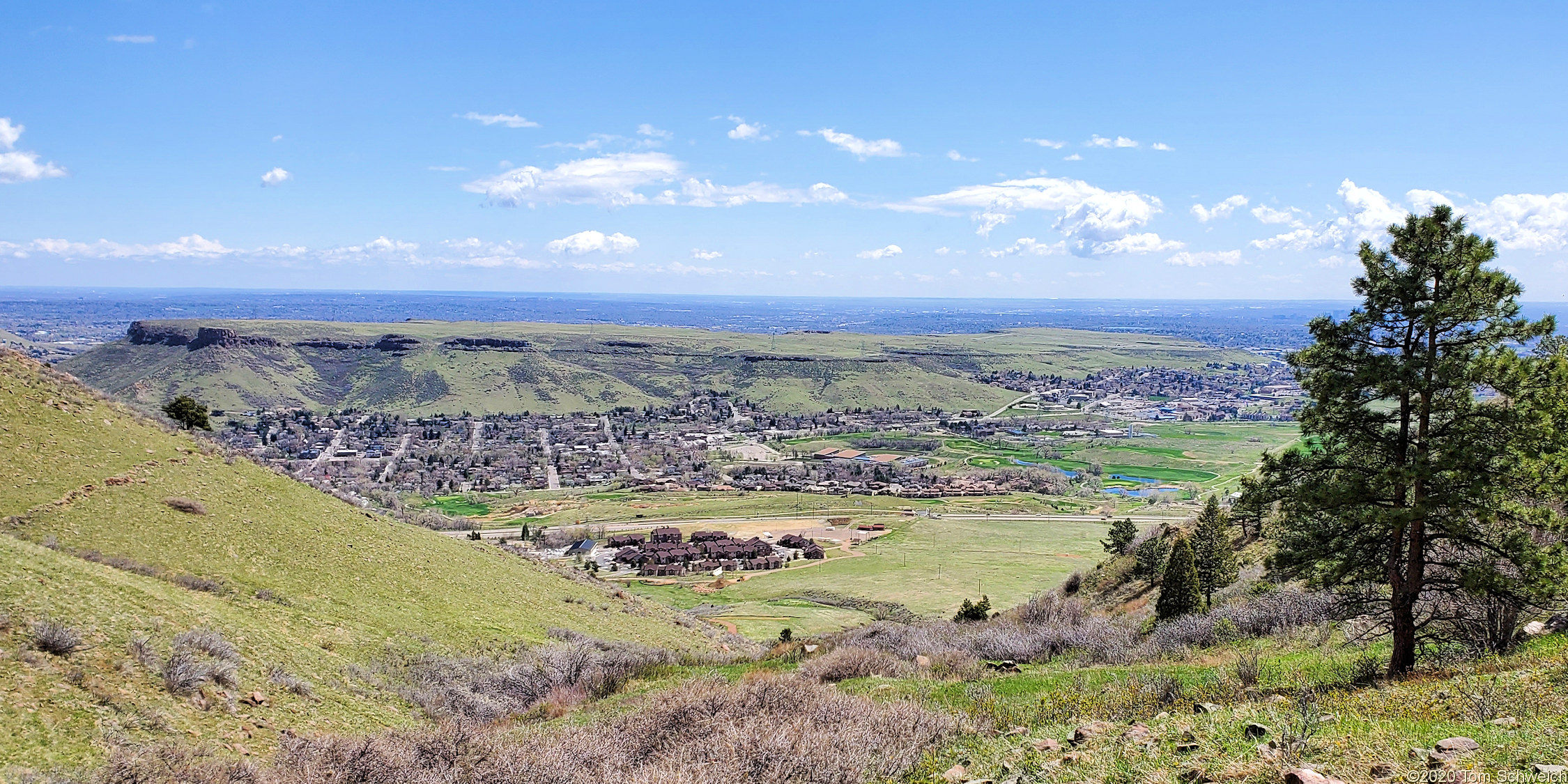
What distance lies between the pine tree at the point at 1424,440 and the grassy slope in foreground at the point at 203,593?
1449 centimetres

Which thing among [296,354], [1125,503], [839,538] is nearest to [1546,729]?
[839,538]

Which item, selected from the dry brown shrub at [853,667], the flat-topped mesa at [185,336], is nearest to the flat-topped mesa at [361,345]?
the flat-topped mesa at [185,336]

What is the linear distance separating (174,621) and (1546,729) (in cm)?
1704

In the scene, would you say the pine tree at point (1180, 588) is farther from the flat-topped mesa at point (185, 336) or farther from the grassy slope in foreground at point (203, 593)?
the flat-topped mesa at point (185, 336)

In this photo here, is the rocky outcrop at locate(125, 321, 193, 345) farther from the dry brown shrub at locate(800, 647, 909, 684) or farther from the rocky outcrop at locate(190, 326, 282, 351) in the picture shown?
the dry brown shrub at locate(800, 647, 909, 684)

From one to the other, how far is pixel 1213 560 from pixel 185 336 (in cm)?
19893

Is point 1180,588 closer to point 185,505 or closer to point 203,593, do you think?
point 203,593

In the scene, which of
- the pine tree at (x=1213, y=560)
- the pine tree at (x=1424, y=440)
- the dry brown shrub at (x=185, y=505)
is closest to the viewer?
the pine tree at (x=1424, y=440)

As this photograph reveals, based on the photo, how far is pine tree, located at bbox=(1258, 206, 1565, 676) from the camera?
9656mm

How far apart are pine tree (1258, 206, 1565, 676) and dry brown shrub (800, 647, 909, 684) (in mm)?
6420

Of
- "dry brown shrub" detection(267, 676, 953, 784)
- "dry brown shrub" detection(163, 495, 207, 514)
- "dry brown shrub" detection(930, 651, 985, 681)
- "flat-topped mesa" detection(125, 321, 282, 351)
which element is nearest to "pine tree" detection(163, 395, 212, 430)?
"dry brown shrub" detection(163, 495, 207, 514)

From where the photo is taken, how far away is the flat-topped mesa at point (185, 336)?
163125 mm

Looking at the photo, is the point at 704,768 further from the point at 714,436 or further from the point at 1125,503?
the point at 714,436

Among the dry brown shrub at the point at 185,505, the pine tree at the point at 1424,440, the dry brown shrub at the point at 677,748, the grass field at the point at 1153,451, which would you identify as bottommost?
the grass field at the point at 1153,451
